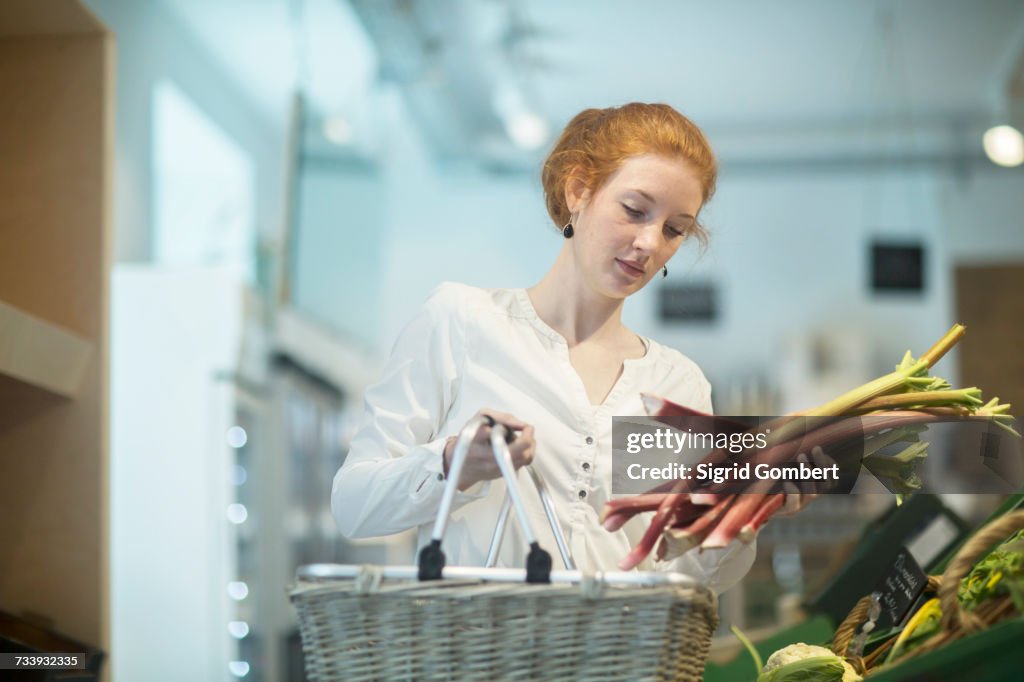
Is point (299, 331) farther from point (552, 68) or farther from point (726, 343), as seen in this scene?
point (726, 343)

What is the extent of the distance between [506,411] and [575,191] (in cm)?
32

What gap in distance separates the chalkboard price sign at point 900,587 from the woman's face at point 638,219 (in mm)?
526

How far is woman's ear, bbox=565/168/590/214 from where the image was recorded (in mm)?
1603

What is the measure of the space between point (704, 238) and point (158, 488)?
361cm

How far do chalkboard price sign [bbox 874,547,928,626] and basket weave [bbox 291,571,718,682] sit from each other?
0.47 meters

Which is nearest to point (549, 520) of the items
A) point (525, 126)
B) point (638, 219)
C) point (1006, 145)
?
point (638, 219)

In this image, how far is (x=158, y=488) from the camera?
4734 millimetres

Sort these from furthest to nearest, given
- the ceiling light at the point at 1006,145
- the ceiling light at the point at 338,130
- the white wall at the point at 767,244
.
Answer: the white wall at the point at 767,244
the ceiling light at the point at 1006,145
the ceiling light at the point at 338,130

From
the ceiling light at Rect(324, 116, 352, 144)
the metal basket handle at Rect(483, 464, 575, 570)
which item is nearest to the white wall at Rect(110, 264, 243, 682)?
the ceiling light at Rect(324, 116, 352, 144)

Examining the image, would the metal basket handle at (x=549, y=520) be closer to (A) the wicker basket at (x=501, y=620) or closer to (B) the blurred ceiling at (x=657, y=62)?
(A) the wicker basket at (x=501, y=620)

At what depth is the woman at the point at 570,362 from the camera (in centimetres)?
153

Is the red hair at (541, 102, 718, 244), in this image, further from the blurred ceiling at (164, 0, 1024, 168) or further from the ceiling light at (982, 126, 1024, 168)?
the ceiling light at (982, 126, 1024, 168)

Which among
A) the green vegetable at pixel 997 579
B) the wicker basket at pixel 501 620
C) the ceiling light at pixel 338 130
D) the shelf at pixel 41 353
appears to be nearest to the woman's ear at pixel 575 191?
the wicker basket at pixel 501 620

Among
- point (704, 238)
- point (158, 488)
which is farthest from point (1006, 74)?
point (704, 238)
